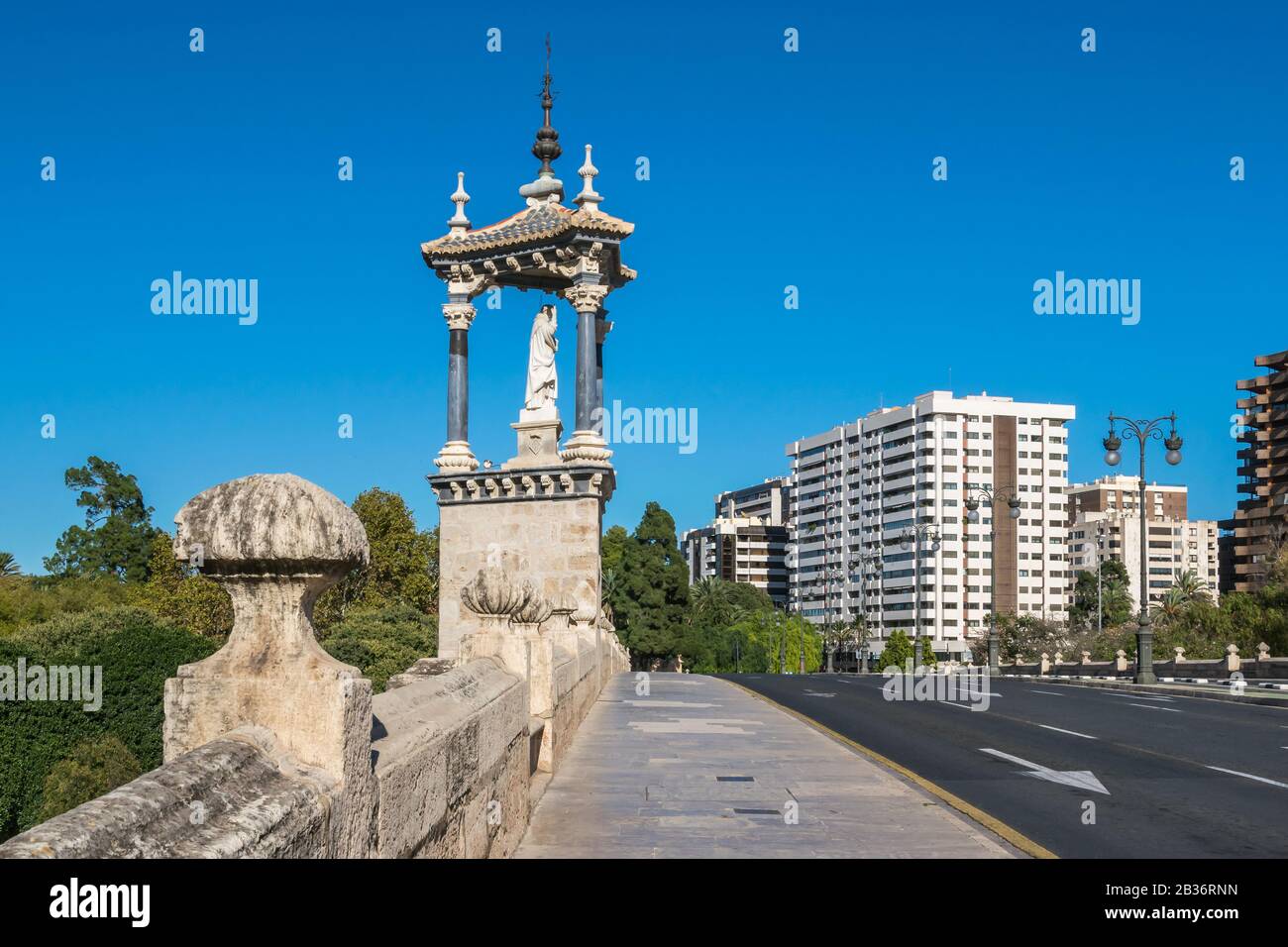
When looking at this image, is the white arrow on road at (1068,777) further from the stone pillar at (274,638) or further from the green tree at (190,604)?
the green tree at (190,604)

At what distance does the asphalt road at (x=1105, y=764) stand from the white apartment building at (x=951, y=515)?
12549 cm

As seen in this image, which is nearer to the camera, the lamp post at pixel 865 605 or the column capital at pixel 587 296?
the column capital at pixel 587 296

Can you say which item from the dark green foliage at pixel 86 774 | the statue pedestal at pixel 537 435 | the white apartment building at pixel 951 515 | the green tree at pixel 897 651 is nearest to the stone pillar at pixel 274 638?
the statue pedestal at pixel 537 435

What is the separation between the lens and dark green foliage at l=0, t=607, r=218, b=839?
42.4m

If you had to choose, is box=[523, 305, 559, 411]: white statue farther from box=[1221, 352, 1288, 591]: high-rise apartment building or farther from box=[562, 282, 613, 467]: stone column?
box=[1221, 352, 1288, 591]: high-rise apartment building

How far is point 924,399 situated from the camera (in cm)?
15612

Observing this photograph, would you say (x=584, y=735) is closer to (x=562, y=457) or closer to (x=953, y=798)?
(x=953, y=798)

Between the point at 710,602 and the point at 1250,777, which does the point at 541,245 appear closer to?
the point at 1250,777

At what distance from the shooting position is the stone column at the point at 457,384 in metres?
33.1

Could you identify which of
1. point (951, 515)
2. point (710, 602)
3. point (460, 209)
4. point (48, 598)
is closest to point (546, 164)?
point (460, 209)

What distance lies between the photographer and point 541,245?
32031 mm

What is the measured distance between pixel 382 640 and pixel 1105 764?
40.3m
